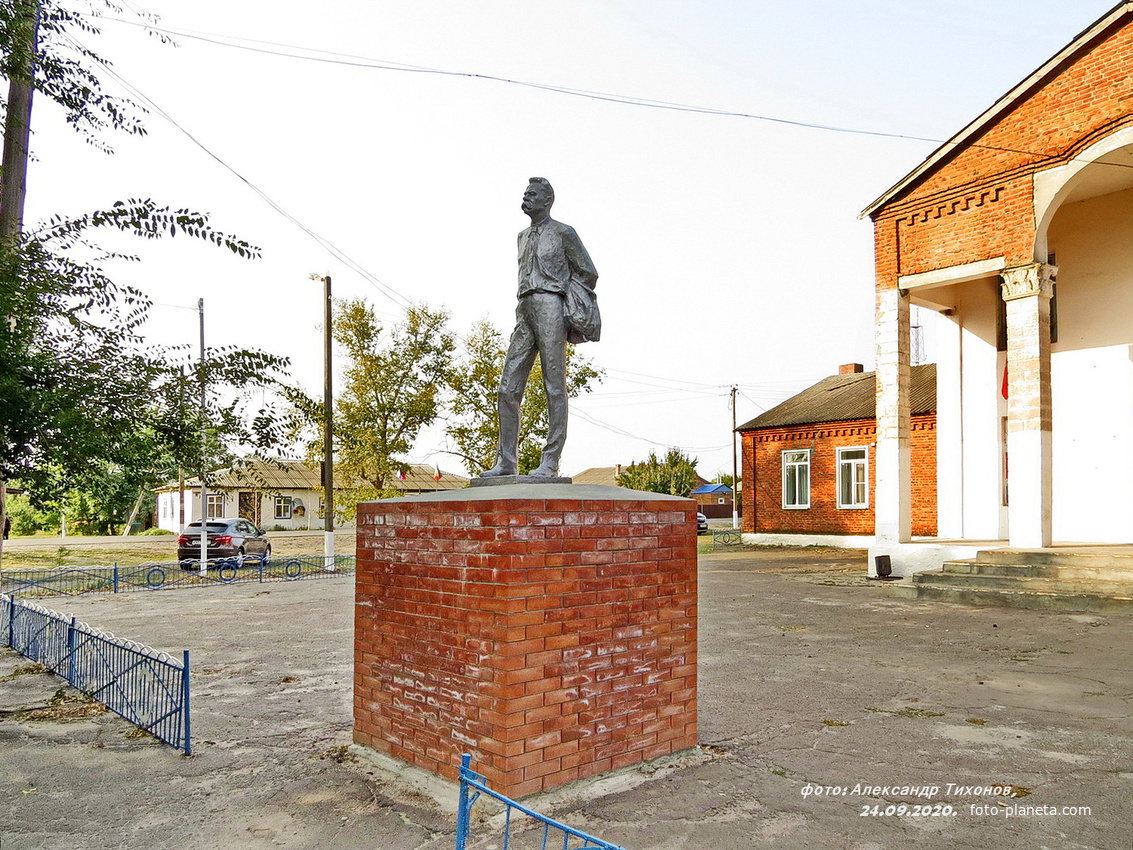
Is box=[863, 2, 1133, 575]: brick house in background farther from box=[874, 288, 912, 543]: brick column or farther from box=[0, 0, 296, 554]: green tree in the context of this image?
box=[0, 0, 296, 554]: green tree

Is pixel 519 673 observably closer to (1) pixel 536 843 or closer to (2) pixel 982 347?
(1) pixel 536 843

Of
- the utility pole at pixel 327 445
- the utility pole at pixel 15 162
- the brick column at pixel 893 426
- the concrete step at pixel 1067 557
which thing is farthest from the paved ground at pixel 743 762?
the utility pole at pixel 327 445

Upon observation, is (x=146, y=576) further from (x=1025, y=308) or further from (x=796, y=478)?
(x=796, y=478)

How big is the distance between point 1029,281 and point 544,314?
37.0 ft

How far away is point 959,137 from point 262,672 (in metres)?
14.0

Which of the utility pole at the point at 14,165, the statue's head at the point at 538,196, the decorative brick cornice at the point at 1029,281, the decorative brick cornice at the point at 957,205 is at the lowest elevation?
the statue's head at the point at 538,196

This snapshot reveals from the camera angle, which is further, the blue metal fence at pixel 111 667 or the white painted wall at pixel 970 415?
the white painted wall at pixel 970 415

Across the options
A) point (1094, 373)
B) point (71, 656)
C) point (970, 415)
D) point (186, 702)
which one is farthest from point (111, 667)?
point (970, 415)

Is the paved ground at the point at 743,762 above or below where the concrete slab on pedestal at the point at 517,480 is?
below

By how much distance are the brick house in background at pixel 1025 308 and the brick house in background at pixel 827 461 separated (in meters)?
5.11

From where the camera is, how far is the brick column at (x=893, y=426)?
49.9 feet

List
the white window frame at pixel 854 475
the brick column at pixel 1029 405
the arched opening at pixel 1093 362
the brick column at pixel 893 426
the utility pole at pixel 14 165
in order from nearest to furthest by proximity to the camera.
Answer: the utility pole at pixel 14 165, the brick column at pixel 1029 405, the arched opening at pixel 1093 362, the brick column at pixel 893 426, the white window frame at pixel 854 475

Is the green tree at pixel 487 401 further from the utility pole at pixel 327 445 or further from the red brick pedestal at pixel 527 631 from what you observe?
the red brick pedestal at pixel 527 631

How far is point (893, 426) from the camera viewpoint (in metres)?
15.2
